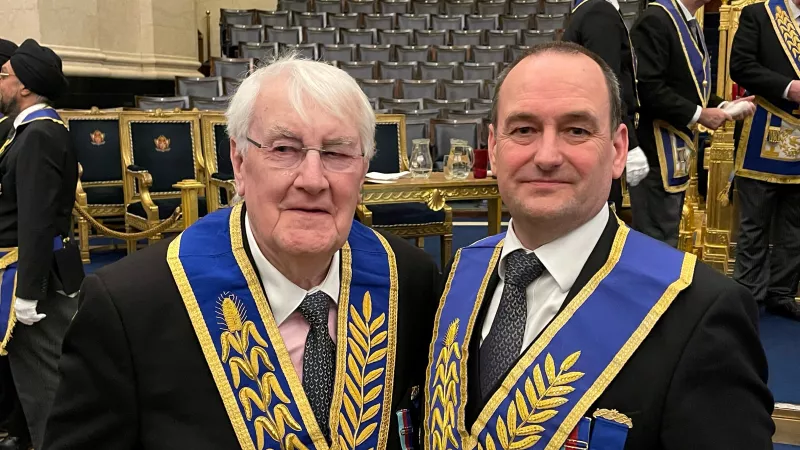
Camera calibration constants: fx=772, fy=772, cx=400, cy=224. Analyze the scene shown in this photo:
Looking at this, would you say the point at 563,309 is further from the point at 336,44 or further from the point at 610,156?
the point at 336,44

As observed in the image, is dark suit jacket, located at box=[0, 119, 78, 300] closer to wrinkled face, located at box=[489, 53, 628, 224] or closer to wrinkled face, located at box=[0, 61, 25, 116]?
wrinkled face, located at box=[0, 61, 25, 116]

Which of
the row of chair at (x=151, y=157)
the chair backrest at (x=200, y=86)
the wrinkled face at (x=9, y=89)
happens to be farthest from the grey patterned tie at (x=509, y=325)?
A: the chair backrest at (x=200, y=86)

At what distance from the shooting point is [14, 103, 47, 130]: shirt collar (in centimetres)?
300

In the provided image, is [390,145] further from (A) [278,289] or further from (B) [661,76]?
(A) [278,289]

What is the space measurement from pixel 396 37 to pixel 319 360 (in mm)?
9121

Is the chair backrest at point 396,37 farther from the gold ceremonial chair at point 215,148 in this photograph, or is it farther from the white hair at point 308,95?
the white hair at point 308,95

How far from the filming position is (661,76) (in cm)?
355

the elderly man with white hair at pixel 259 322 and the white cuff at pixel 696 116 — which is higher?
the white cuff at pixel 696 116

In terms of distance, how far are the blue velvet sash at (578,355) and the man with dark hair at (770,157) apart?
3.12m

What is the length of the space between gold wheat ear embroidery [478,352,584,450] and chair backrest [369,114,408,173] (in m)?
4.39

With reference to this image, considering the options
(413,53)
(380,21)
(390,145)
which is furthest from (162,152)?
(380,21)

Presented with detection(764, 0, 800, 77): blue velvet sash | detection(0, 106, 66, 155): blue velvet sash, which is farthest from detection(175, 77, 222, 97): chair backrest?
detection(764, 0, 800, 77): blue velvet sash

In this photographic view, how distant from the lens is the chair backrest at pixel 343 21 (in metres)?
10.7

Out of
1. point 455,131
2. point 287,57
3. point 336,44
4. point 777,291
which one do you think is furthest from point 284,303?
point 336,44
